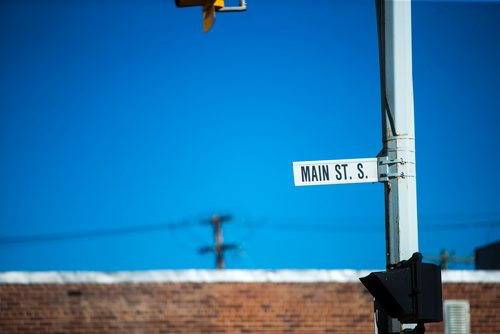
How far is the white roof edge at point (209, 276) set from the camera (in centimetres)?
2052

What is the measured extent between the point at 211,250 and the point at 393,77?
3626 centimetres

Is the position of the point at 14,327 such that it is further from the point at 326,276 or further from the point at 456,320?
the point at 456,320

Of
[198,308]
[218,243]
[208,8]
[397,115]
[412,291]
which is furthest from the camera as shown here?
[218,243]

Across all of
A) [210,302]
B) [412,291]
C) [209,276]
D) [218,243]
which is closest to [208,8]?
[412,291]

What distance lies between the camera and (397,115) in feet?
23.2

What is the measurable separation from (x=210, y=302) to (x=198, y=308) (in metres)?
0.32

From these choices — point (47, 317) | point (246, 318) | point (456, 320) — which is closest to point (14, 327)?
point (47, 317)

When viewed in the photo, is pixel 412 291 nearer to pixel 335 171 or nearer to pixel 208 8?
pixel 335 171

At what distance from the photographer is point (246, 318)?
20344mm

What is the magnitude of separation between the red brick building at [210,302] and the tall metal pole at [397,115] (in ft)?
44.7

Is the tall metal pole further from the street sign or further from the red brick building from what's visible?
the red brick building

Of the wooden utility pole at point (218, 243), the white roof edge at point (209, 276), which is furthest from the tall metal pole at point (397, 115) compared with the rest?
the wooden utility pole at point (218, 243)

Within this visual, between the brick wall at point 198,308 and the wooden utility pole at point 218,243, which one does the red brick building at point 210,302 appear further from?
the wooden utility pole at point 218,243

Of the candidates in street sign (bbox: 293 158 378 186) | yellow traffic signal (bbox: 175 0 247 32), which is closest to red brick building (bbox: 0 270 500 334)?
street sign (bbox: 293 158 378 186)
